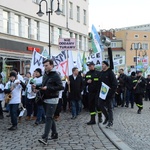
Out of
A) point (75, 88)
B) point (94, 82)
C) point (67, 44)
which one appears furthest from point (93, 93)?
point (67, 44)

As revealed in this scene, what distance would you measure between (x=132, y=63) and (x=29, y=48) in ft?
165

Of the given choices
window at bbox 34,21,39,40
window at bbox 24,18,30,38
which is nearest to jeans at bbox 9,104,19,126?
window at bbox 24,18,30,38

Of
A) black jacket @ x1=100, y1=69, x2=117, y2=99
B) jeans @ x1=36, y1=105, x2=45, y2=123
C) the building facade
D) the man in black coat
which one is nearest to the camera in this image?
black jacket @ x1=100, y1=69, x2=117, y2=99

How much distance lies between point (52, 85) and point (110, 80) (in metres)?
2.56

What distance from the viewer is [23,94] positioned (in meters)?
12.9

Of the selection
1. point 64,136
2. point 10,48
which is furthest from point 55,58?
point 10,48

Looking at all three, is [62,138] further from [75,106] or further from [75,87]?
[75,87]

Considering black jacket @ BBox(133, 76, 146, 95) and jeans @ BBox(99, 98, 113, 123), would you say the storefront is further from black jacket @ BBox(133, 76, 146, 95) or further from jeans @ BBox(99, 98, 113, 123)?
jeans @ BBox(99, 98, 113, 123)

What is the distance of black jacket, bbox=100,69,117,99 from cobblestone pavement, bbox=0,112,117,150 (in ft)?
3.58

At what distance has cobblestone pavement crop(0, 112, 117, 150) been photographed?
7.05 metres

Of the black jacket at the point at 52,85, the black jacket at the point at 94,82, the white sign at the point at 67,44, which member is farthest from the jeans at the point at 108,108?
the white sign at the point at 67,44

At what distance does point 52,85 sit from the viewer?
729 centimetres

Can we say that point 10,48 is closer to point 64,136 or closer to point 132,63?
point 64,136

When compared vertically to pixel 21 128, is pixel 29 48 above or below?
above
